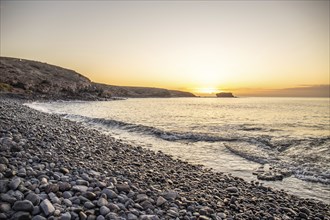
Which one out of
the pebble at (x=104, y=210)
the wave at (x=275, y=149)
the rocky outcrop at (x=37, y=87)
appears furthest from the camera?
the rocky outcrop at (x=37, y=87)

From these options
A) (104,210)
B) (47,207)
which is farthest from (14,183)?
(104,210)

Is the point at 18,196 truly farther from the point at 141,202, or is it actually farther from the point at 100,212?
the point at 141,202

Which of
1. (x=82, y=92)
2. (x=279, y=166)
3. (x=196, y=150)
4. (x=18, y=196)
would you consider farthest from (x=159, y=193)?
(x=82, y=92)

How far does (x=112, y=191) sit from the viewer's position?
6.65 metres

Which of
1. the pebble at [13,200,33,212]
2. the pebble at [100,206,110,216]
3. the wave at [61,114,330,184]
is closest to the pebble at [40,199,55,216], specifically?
the pebble at [13,200,33,212]

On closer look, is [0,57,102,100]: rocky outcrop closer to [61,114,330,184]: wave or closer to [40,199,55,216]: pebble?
[61,114,330,184]: wave

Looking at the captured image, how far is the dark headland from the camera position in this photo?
569 centimetres

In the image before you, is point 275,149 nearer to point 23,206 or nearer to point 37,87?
point 23,206

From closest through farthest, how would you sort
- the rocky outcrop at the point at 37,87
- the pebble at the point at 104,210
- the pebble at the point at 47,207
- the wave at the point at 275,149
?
the pebble at the point at 47,207 → the pebble at the point at 104,210 → the wave at the point at 275,149 → the rocky outcrop at the point at 37,87

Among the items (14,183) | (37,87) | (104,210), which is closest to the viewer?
(104,210)

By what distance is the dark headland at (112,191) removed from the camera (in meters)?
5.69

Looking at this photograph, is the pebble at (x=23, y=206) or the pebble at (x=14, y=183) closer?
the pebble at (x=23, y=206)

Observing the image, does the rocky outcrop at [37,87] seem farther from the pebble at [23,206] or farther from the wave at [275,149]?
the pebble at [23,206]

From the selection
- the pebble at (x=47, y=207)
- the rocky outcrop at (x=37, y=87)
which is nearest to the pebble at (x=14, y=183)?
the pebble at (x=47, y=207)
